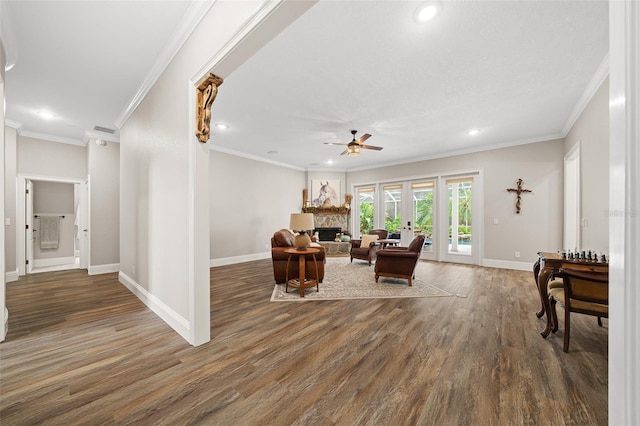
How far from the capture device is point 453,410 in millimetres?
1521

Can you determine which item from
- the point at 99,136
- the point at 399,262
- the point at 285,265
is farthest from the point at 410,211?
the point at 99,136

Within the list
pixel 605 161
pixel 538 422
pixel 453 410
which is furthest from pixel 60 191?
pixel 605 161

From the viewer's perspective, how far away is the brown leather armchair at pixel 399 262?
411cm

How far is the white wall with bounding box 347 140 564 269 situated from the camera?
4.96 metres

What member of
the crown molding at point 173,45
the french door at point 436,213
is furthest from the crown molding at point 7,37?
the french door at point 436,213

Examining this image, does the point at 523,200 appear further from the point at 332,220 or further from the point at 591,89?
the point at 332,220

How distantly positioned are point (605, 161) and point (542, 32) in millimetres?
1824

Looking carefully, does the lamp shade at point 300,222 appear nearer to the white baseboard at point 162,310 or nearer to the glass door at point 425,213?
the white baseboard at point 162,310

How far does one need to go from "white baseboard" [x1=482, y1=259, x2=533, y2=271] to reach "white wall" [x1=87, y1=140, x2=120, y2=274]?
8080mm

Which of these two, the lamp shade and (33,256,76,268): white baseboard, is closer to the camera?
the lamp shade

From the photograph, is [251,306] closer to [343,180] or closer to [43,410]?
[43,410]

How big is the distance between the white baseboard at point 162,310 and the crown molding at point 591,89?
5.14m

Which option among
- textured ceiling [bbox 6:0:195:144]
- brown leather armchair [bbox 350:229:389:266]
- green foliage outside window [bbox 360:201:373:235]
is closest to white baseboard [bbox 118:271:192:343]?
textured ceiling [bbox 6:0:195:144]

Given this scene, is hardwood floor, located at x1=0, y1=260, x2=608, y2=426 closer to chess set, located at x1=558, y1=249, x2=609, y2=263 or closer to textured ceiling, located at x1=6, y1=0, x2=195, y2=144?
chess set, located at x1=558, y1=249, x2=609, y2=263
